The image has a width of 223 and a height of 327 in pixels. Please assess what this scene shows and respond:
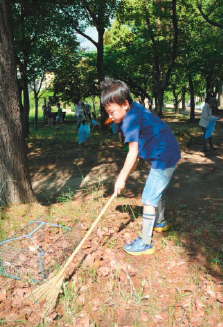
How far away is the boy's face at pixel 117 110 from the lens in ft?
9.66

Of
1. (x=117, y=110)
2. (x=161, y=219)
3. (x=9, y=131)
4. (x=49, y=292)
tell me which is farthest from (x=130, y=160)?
(x=9, y=131)

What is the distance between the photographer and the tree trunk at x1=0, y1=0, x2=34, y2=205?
13.5 feet

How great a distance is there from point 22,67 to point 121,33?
53.5 feet

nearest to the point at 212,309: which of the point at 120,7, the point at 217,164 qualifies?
the point at 217,164

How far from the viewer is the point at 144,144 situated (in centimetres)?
306

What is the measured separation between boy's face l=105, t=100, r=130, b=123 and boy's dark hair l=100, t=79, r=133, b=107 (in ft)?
0.11

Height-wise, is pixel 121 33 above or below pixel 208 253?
above

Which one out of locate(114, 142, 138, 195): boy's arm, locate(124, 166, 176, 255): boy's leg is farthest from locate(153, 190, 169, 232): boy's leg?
locate(114, 142, 138, 195): boy's arm

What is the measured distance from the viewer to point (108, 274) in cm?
283

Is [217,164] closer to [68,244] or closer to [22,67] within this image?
[68,244]

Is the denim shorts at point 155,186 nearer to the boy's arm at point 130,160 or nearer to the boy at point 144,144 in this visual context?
the boy at point 144,144

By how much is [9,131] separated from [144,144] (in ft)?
7.02

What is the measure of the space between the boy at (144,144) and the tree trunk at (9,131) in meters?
1.81

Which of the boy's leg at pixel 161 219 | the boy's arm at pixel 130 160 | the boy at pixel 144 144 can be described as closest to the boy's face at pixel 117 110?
the boy at pixel 144 144
